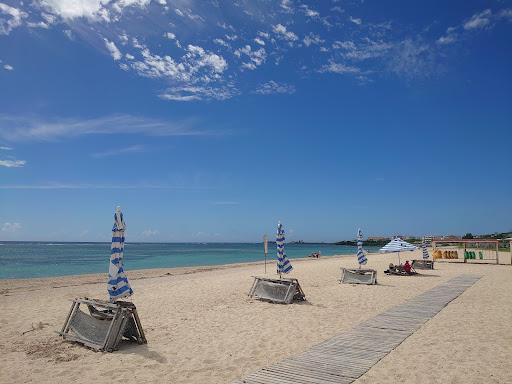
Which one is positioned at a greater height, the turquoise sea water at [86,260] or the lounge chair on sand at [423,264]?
the lounge chair on sand at [423,264]

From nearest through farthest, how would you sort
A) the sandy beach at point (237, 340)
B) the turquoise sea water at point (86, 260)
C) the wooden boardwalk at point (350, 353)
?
1. the wooden boardwalk at point (350, 353)
2. the sandy beach at point (237, 340)
3. the turquoise sea water at point (86, 260)

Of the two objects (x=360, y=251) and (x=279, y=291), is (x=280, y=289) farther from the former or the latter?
(x=360, y=251)

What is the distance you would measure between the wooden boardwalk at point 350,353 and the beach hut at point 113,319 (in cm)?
283

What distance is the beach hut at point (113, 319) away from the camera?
7156 millimetres

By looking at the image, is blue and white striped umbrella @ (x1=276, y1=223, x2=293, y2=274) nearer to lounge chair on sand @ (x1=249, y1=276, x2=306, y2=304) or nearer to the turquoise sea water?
lounge chair on sand @ (x1=249, y1=276, x2=306, y2=304)

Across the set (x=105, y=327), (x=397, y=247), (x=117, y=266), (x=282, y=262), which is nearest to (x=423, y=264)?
(x=397, y=247)

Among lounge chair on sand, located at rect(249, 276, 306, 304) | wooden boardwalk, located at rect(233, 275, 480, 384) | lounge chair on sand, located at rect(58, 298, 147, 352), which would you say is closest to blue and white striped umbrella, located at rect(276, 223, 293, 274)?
lounge chair on sand, located at rect(249, 276, 306, 304)

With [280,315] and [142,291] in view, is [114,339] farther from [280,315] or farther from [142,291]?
[142,291]

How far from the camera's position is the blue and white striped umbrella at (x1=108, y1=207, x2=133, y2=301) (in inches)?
295

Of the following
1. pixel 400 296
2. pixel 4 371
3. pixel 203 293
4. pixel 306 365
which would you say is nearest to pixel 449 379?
pixel 306 365

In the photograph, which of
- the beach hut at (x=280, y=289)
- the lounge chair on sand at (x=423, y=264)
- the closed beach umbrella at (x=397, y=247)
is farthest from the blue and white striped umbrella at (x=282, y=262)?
the lounge chair on sand at (x=423, y=264)

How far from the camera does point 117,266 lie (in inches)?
295

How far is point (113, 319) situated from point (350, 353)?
4.20 metres

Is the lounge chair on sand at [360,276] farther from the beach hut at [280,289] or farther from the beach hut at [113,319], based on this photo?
the beach hut at [113,319]
